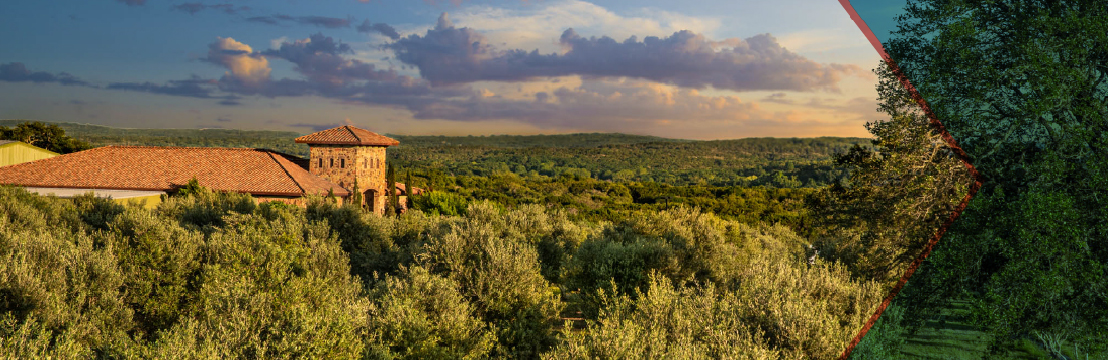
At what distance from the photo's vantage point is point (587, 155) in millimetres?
138750

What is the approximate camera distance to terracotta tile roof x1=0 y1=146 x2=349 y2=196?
1225 inches

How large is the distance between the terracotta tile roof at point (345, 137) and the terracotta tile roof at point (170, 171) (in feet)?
6.79

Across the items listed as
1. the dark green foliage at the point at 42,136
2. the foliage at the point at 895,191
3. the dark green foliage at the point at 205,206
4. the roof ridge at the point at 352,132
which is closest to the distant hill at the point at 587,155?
the dark green foliage at the point at 42,136

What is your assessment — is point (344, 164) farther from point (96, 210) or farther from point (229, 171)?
point (96, 210)

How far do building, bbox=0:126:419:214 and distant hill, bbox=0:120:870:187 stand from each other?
61024 millimetres

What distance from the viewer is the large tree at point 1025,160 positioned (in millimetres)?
8602

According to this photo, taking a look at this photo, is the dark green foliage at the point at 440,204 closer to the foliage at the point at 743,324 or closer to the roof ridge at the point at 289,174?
the roof ridge at the point at 289,174

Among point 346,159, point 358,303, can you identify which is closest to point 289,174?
point 346,159

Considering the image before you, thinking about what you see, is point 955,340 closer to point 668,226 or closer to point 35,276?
point 668,226

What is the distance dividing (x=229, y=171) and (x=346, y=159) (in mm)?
6759

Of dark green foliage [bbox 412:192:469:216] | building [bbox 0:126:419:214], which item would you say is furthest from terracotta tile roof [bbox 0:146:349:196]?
dark green foliage [bbox 412:192:469:216]

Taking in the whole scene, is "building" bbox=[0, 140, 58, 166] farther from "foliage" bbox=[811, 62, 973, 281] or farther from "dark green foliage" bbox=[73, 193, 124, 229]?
"foliage" bbox=[811, 62, 973, 281]

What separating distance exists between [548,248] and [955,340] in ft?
36.7

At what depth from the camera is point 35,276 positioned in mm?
10195
